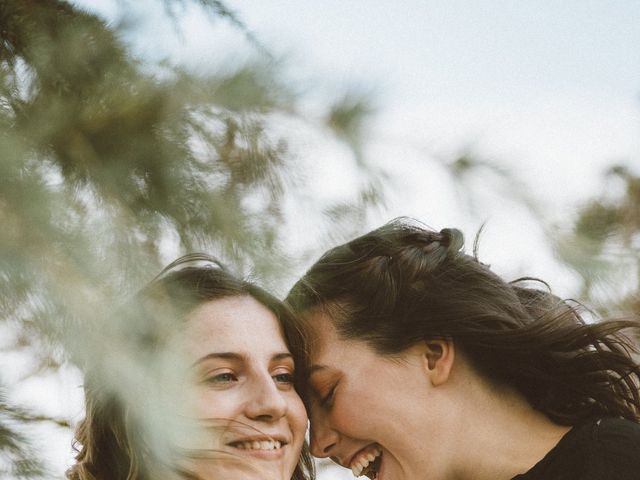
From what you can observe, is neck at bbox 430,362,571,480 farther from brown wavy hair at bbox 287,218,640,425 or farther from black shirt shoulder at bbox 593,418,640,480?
black shirt shoulder at bbox 593,418,640,480

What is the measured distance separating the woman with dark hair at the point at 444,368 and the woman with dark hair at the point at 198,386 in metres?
0.21

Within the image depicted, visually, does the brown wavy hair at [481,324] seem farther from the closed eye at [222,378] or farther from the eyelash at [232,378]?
the closed eye at [222,378]

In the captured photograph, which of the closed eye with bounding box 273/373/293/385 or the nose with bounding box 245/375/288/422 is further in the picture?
the closed eye with bounding box 273/373/293/385

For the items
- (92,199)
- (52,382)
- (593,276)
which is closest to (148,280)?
(92,199)

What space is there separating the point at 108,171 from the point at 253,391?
4.48 ft

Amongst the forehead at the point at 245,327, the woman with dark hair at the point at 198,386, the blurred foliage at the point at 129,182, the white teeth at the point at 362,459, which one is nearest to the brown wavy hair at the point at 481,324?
the forehead at the point at 245,327

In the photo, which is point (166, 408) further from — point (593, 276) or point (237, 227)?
point (593, 276)

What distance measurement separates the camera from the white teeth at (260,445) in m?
2.10

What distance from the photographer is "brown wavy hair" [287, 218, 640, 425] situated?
2430 millimetres

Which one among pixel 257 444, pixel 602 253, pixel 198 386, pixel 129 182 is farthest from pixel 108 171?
pixel 257 444

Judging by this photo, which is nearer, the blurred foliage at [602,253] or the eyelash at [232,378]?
the blurred foliage at [602,253]

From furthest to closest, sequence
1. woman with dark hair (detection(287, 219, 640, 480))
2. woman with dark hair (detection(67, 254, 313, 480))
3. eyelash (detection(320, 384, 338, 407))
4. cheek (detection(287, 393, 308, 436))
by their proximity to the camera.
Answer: eyelash (detection(320, 384, 338, 407)) < woman with dark hair (detection(287, 219, 640, 480)) < cheek (detection(287, 393, 308, 436)) < woman with dark hair (detection(67, 254, 313, 480))

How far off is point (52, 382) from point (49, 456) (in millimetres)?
126

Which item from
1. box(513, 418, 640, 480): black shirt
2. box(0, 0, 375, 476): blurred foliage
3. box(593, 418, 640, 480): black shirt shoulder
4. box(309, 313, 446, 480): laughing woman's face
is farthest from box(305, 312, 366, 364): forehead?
box(0, 0, 375, 476): blurred foliage
